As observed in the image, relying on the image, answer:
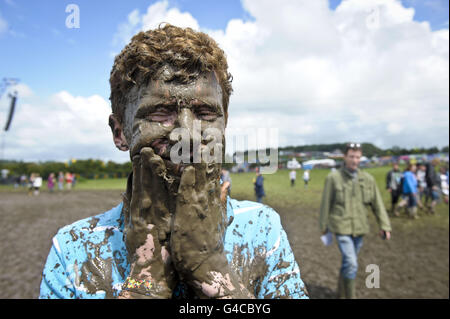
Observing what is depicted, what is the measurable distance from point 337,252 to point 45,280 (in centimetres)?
899

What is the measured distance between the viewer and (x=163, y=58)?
→ 1532 millimetres

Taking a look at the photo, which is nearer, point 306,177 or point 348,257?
point 348,257

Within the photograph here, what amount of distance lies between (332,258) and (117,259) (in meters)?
8.19

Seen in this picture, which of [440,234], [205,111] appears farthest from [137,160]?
[440,234]

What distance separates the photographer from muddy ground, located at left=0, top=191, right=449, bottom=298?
6504 mm

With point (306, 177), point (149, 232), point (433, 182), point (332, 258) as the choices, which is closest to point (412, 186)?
point (433, 182)

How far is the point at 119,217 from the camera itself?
1.87 m

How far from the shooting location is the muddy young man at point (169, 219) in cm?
135

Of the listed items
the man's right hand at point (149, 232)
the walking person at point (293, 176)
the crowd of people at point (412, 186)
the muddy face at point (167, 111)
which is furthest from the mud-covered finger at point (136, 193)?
the walking person at point (293, 176)

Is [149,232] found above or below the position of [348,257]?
above

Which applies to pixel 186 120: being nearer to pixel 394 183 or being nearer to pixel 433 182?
pixel 394 183

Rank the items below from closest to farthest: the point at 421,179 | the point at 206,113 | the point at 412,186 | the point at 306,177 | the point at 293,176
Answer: the point at 206,113
the point at 412,186
the point at 421,179
the point at 293,176
the point at 306,177

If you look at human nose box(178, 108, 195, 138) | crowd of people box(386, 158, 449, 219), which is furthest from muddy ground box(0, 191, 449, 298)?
human nose box(178, 108, 195, 138)

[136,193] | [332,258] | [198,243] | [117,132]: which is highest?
[117,132]
